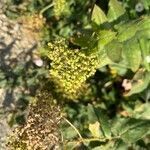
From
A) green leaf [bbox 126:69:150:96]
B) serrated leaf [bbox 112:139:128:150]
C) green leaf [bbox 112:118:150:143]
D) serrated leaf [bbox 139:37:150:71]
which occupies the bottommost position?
serrated leaf [bbox 112:139:128:150]

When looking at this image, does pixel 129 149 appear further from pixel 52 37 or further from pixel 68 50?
pixel 68 50

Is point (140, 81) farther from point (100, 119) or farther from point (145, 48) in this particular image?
point (145, 48)

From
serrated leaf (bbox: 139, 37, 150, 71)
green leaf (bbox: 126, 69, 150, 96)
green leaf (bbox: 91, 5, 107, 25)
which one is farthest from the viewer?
green leaf (bbox: 126, 69, 150, 96)

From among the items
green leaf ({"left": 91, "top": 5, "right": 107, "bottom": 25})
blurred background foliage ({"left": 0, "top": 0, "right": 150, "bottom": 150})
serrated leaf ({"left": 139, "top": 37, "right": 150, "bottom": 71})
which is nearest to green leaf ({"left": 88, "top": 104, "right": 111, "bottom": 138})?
blurred background foliage ({"left": 0, "top": 0, "right": 150, "bottom": 150})

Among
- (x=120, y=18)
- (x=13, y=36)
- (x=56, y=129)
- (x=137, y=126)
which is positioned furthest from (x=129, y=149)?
(x=13, y=36)

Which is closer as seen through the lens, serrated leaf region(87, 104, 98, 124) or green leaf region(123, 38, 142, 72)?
green leaf region(123, 38, 142, 72)

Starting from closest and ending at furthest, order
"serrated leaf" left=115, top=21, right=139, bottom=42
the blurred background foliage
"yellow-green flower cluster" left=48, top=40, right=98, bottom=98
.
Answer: "yellow-green flower cluster" left=48, top=40, right=98, bottom=98
"serrated leaf" left=115, top=21, right=139, bottom=42
the blurred background foliage

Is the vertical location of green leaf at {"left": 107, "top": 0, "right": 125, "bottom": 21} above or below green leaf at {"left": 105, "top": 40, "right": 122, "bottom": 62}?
above

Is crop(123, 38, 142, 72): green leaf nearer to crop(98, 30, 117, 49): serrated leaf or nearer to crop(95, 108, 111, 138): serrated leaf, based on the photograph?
crop(98, 30, 117, 49): serrated leaf
